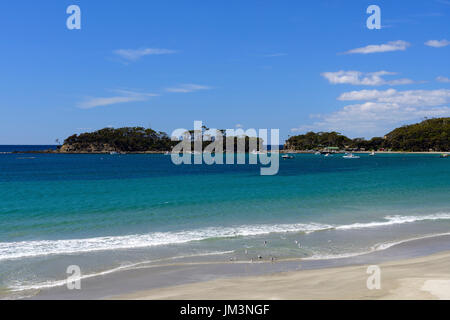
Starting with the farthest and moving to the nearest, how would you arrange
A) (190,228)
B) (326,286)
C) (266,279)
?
(190,228) → (266,279) → (326,286)

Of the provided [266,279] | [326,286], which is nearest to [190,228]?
[266,279]

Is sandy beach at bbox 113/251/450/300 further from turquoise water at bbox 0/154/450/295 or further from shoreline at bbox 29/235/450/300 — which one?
turquoise water at bbox 0/154/450/295

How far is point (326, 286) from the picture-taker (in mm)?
11180

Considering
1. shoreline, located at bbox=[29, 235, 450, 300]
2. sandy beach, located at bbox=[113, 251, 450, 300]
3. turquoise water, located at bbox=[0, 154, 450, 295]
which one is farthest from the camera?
turquoise water, located at bbox=[0, 154, 450, 295]

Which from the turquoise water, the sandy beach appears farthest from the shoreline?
the turquoise water

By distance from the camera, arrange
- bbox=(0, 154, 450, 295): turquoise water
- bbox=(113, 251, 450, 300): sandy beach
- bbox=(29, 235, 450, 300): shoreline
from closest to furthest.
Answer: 1. bbox=(113, 251, 450, 300): sandy beach
2. bbox=(29, 235, 450, 300): shoreline
3. bbox=(0, 154, 450, 295): turquoise water

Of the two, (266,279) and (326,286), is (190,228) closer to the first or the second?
(266,279)

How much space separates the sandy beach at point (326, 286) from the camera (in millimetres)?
10320

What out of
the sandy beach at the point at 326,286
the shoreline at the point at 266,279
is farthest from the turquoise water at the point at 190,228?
the sandy beach at the point at 326,286

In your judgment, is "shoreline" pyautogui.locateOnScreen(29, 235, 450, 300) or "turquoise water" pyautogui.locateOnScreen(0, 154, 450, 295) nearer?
"shoreline" pyautogui.locateOnScreen(29, 235, 450, 300)

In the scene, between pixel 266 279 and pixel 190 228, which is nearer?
pixel 266 279

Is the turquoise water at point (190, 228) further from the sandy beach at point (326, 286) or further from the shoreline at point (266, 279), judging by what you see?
the sandy beach at point (326, 286)

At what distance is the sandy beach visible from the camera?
10.3 meters

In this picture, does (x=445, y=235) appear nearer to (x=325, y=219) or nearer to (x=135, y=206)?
(x=325, y=219)
